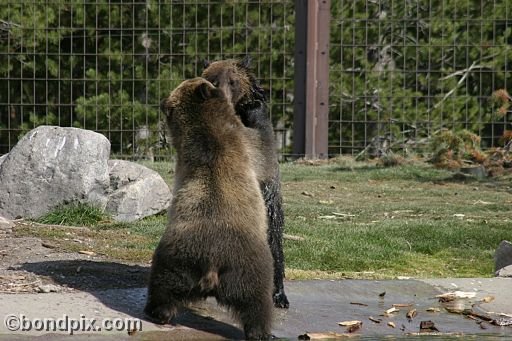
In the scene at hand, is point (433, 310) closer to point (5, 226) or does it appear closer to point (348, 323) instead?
point (348, 323)

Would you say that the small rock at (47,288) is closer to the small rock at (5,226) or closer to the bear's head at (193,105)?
the bear's head at (193,105)

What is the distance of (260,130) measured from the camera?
632cm

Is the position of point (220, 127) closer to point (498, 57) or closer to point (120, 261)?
point (120, 261)

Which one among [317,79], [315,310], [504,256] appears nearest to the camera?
[315,310]

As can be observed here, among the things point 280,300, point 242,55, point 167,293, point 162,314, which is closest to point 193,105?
point 167,293

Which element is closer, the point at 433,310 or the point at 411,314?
the point at 411,314

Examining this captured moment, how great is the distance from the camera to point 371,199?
12.6 metres

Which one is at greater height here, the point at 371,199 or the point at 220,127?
the point at 220,127

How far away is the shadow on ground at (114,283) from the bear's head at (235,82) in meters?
1.34

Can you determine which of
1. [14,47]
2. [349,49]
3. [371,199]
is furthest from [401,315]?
[14,47]

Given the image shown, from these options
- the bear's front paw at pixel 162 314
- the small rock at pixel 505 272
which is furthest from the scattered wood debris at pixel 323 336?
the small rock at pixel 505 272

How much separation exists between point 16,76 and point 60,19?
127 centimetres

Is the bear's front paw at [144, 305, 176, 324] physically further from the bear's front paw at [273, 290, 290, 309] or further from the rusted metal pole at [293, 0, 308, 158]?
the rusted metal pole at [293, 0, 308, 158]

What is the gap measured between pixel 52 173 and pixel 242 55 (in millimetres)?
7234
